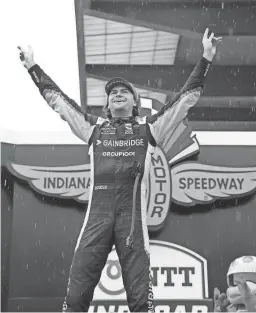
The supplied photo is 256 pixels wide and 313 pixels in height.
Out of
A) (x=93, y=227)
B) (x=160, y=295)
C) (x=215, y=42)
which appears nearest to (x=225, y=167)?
(x=160, y=295)

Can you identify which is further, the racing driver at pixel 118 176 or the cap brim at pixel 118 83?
the cap brim at pixel 118 83

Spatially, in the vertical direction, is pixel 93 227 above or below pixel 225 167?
below

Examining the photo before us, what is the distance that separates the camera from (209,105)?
46.2 ft

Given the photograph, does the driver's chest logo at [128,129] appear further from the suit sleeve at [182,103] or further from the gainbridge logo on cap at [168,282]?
the gainbridge logo on cap at [168,282]

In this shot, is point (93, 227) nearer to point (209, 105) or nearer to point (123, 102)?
point (123, 102)

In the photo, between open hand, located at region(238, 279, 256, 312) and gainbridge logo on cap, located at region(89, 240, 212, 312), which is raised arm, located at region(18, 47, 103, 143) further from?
gainbridge logo on cap, located at region(89, 240, 212, 312)

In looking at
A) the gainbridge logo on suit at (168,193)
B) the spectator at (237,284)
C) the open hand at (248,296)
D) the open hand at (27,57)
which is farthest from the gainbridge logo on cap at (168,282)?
the open hand at (27,57)

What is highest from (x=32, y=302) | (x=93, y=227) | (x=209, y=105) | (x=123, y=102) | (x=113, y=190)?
(x=209, y=105)

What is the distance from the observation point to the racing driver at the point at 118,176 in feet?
8.82

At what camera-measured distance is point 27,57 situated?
3.31 meters

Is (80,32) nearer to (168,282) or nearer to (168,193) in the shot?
(168,193)

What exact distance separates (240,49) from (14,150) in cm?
786

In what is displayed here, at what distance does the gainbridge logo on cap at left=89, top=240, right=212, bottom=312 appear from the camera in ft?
20.7

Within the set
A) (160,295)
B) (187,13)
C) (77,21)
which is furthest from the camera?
(187,13)
